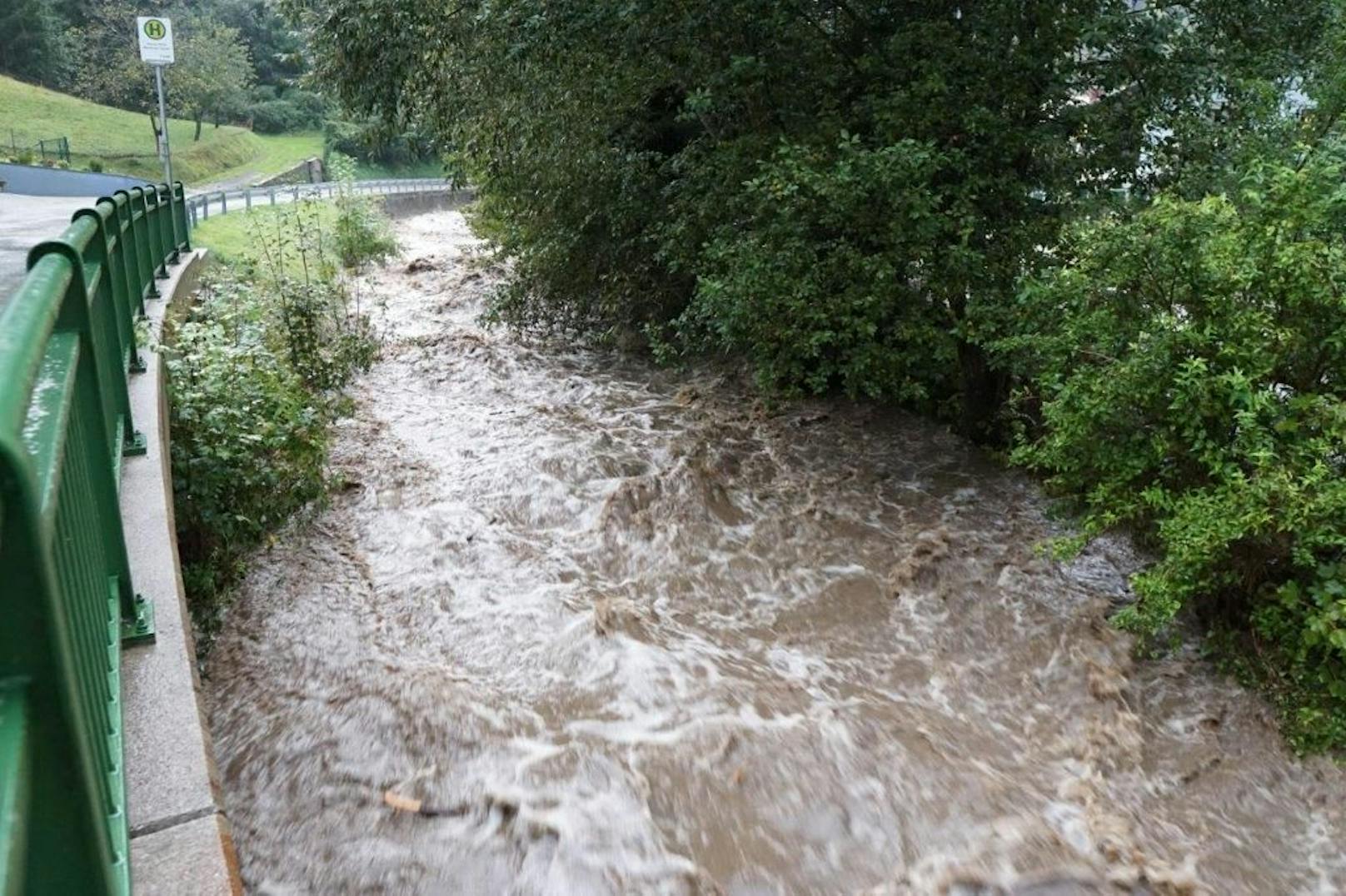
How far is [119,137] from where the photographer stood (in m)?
41.0

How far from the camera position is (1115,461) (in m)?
6.16

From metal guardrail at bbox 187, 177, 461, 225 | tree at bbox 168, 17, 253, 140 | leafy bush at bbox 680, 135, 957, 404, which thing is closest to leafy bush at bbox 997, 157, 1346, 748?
leafy bush at bbox 680, 135, 957, 404

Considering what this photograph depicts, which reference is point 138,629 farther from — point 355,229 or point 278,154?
point 278,154

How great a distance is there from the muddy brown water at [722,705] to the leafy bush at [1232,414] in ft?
1.83

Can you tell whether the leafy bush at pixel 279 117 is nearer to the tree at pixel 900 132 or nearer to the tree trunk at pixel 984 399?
the tree at pixel 900 132

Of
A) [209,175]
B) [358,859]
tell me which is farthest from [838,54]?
[209,175]

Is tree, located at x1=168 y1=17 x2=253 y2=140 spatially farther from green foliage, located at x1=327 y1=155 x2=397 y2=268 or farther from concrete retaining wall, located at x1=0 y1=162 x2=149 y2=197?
green foliage, located at x1=327 y1=155 x2=397 y2=268

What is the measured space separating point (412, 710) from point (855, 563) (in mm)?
3548

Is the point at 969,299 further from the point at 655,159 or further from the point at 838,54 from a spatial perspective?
the point at 655,159

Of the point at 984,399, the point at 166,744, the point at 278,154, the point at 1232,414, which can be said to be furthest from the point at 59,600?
the point at 278,154

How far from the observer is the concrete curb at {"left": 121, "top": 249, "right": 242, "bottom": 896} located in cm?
288

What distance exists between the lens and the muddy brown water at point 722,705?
14.8 feet

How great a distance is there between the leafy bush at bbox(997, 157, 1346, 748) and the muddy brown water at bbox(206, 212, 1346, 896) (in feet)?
1.83

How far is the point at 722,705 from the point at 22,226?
42.8 ft
